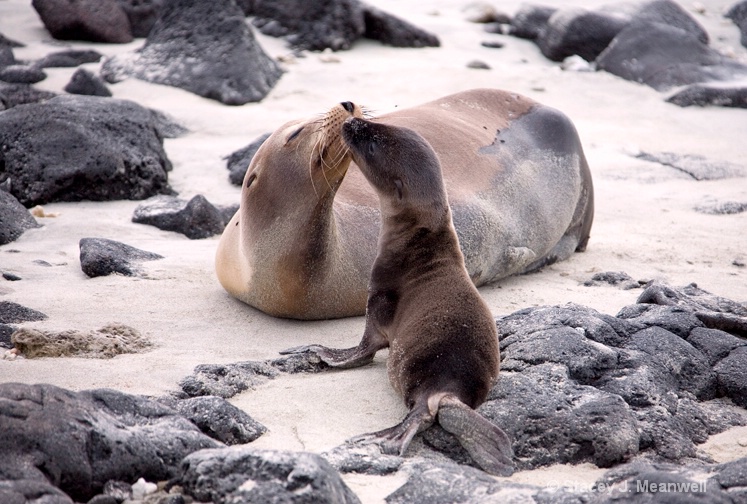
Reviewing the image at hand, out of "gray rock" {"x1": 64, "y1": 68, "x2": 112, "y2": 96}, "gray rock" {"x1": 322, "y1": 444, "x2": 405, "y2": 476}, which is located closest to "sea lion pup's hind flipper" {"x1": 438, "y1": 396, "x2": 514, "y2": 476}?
"gray rock" {"x1": 322, "y1": 444, "x2": 405, "y2": 476}

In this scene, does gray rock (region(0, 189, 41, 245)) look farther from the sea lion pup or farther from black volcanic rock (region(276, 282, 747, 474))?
black volcanic rock (region(276, 282, 747, 474))

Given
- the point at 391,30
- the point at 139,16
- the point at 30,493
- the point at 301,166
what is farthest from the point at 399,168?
the point at 139,16

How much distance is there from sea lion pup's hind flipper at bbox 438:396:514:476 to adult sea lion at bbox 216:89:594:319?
165 centimetres

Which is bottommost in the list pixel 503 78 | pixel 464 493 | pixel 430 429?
pixel 503 78

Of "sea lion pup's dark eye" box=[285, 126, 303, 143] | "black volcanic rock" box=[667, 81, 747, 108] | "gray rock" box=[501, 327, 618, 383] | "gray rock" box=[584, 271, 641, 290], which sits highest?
"sea lion pup's dark eye" box=[285, 126, 303, 143]

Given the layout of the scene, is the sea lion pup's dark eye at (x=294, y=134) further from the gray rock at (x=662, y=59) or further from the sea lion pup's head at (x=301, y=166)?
the gray rock at (x=662, y=59)

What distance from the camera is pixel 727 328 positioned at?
4.24m

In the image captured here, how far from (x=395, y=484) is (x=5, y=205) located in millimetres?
4041

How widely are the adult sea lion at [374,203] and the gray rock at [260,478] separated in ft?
7.15

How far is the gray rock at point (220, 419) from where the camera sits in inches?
127

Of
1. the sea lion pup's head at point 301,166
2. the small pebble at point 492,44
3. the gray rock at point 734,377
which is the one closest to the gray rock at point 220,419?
the sea lion pup's head at point 301,166

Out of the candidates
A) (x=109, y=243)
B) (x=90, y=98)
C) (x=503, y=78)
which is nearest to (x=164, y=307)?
(x=109, y=243)

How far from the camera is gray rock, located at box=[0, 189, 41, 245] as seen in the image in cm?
581

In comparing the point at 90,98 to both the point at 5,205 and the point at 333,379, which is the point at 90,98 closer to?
the point at 5,205
